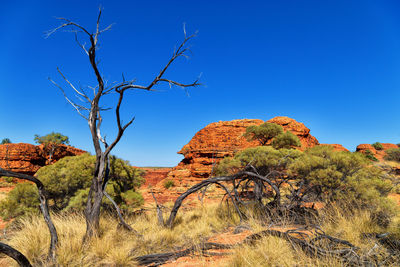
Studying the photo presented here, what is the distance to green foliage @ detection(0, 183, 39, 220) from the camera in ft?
22.7

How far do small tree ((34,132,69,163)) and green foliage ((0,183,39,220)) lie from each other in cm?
2531

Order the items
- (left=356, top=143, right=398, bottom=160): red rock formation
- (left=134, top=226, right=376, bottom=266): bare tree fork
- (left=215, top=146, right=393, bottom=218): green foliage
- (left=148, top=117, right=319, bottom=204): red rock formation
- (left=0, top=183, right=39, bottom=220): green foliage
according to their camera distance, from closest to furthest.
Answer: (left=134, top=226, right=376, bottom=266): bare tree fork < (left=215, top=146, right=393, bottom=218): green foliage < (left=0, top=183, right=39, bottom=220): green foliage < (left=148, top=117, right=319, bottom=204): red rock formation < (left=356, top=143, right=398, bottom=160): red rock formation

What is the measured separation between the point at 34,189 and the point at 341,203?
10864mm

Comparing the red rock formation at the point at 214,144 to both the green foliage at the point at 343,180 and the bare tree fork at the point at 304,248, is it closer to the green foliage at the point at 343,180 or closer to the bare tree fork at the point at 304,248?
the green foliage at the point at 343,180

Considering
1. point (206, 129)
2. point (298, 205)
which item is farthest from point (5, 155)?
point (298, 205)

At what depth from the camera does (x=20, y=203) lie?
7.13 meters

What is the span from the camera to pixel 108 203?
7.14 metres

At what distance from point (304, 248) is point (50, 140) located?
36.2 m

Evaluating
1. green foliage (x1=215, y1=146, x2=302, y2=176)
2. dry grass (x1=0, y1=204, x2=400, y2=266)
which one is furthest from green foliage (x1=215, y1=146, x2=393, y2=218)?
green foliage (x1=215, y1=146, x2=302, y2=176)

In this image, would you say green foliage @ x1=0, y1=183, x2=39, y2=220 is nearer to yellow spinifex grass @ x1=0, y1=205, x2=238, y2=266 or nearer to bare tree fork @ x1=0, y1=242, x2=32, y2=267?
yellow spinifex grass @ x1=0, y1=205, x2=238, y2=266

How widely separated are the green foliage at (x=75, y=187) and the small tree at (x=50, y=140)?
2545 centimetres

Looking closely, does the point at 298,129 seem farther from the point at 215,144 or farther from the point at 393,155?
the point at 393,155

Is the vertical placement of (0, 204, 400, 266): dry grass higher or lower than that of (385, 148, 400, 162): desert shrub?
lower

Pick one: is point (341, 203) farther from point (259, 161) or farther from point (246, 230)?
point (259, 161)
